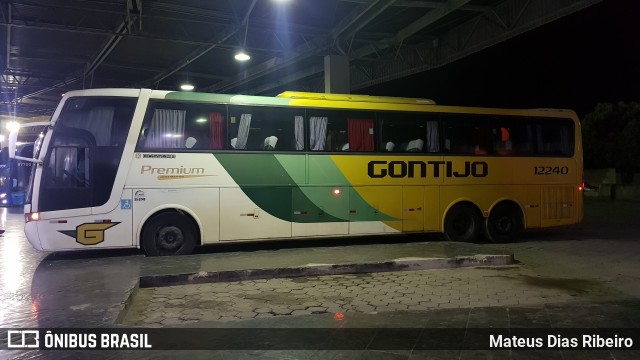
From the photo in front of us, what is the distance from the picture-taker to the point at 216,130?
31.1 ft

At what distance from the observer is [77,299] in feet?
20.2

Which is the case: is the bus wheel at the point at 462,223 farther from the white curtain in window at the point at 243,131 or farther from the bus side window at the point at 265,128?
the white curtain in window at the point at 243,131

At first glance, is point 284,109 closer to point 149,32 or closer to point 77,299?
point 77,299

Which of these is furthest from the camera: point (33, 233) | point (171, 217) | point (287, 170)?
point (287, 170)

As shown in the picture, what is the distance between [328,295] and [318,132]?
168 inches

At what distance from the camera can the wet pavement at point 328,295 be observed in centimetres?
541

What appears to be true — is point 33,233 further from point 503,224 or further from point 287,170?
point 503,224

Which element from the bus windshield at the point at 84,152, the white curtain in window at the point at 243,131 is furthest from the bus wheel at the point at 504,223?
the bus windshield at the point at 84,152

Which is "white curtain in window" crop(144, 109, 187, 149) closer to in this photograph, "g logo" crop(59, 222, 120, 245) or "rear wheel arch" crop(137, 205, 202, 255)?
"rear wheel arch" crop(137, 205, 202, 255)

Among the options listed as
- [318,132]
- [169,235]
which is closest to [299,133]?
[318,132]

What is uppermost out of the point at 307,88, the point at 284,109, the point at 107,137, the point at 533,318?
the point at 307,88

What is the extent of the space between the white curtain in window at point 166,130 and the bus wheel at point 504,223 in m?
7.52

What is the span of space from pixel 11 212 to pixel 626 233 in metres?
22.2

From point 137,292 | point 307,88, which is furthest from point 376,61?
point 137,292
